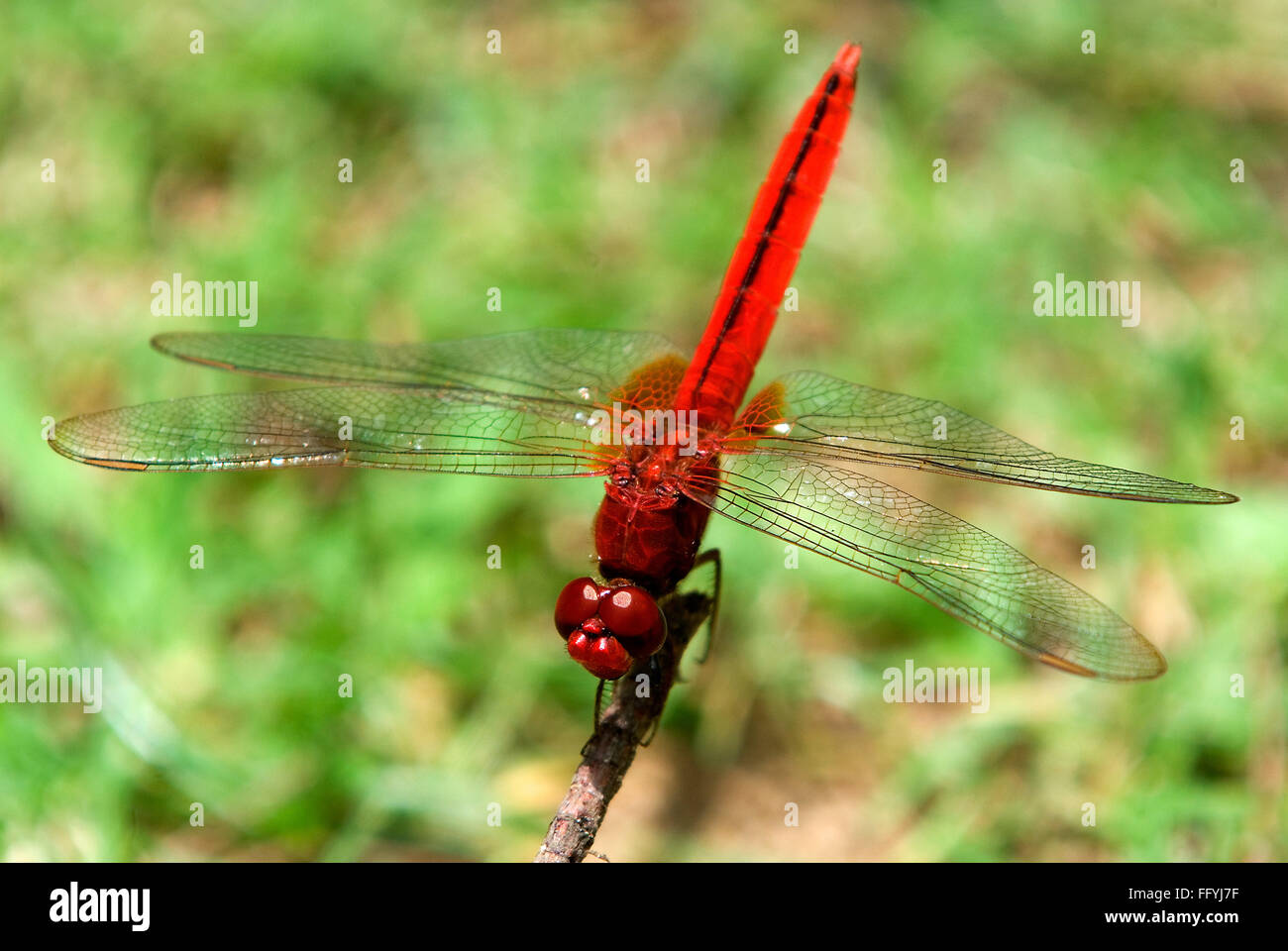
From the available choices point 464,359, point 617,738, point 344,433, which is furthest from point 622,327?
point 617,738

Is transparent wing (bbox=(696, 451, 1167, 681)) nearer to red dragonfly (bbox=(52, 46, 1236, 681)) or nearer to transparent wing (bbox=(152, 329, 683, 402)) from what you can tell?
red dragonfly (bbox=(52, 46, 1236, 681))

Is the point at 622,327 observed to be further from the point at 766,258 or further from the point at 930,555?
the point at 930,555

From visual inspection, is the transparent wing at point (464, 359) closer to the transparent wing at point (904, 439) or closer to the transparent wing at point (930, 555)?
the transparent wing at point (904, 439)

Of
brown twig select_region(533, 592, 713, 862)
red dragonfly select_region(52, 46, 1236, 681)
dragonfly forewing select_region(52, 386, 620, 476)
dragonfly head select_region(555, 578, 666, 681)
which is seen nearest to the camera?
brown twig select_region(533, 592, 713, 862)

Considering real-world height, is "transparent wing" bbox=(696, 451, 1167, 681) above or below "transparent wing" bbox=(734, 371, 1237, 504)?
below

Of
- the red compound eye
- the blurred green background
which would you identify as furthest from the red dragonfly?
the blurred green background
